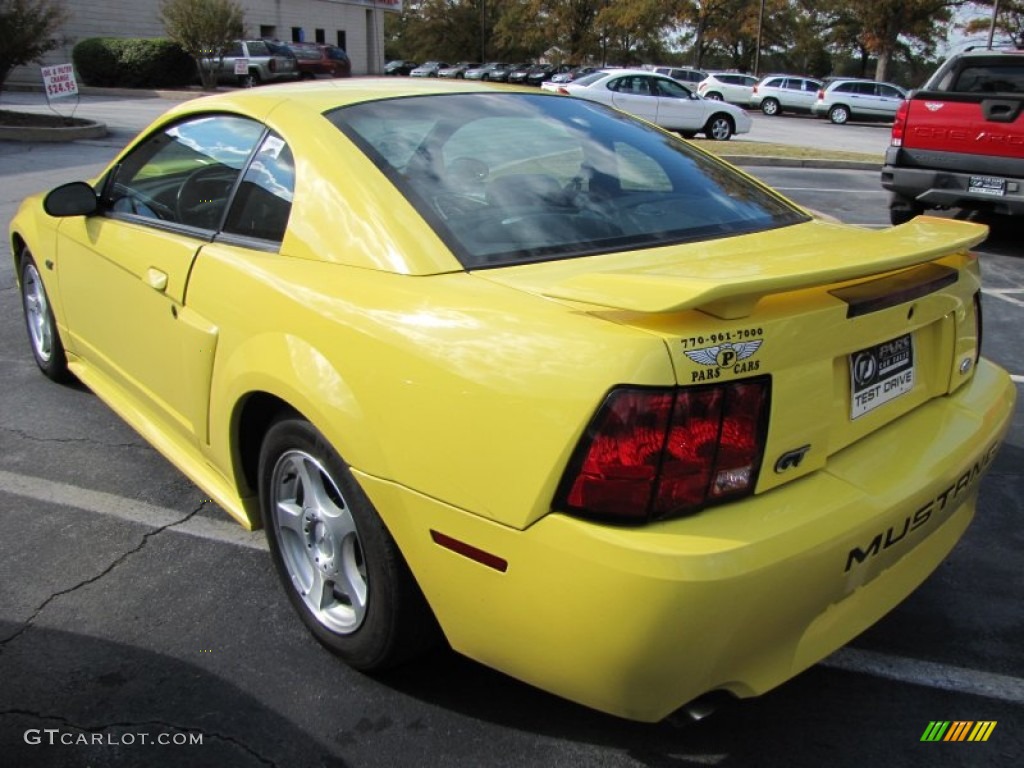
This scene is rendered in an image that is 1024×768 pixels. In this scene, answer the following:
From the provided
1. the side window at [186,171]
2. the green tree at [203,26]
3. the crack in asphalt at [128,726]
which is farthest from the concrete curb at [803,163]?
the green tree at [203,26]

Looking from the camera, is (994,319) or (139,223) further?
(994,319)

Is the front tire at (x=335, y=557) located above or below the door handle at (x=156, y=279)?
below

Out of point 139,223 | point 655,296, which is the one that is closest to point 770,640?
point 655,296

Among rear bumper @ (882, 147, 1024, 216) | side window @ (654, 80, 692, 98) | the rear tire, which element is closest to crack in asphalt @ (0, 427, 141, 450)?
rear bumper @ (882, 147, 1024, 216)

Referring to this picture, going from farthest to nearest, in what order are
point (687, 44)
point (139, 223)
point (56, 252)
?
point (687, 44) < point (56, 252) < point (139, 223)

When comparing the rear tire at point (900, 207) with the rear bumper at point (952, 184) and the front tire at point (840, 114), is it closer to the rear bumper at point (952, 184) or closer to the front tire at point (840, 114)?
the rear bumper at point (952, 184)

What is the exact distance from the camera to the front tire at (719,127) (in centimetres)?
2114

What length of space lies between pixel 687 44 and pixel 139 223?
64502mm

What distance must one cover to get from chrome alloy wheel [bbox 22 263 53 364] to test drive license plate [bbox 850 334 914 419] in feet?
12.3

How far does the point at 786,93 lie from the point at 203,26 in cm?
2317

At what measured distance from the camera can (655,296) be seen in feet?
5.58

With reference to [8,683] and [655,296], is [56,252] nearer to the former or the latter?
[8,683]

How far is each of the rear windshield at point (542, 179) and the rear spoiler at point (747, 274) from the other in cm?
30

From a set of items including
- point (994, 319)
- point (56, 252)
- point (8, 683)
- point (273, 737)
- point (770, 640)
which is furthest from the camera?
point (994, 319)
